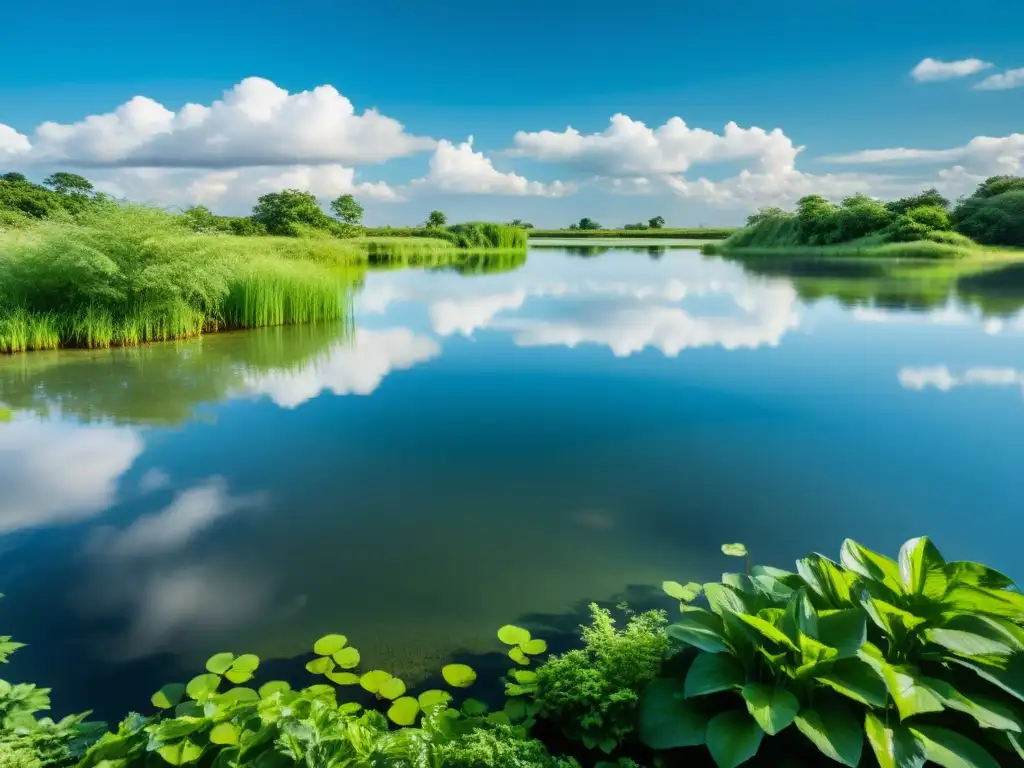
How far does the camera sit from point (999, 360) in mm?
8273

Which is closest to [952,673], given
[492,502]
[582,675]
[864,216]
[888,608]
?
[888,608]

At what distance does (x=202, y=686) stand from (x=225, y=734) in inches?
27.5

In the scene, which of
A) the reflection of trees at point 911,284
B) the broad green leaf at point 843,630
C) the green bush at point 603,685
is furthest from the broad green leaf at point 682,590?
the reflection of trees at point 911,284

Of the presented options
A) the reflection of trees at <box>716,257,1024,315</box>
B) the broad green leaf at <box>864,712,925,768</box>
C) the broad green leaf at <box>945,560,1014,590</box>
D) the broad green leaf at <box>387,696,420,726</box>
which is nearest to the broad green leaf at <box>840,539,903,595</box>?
the broad green leaf at <box>945,560,1014,590</box>

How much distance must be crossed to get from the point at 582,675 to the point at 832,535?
201 centimetres

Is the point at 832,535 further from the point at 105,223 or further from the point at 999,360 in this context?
the point at 105,223

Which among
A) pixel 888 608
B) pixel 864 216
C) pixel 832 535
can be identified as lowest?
pixel 832 535

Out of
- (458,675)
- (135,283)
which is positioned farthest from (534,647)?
(135,283)

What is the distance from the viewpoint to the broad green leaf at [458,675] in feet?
7.89

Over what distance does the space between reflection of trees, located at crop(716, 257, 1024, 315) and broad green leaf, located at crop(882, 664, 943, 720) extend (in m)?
13.0

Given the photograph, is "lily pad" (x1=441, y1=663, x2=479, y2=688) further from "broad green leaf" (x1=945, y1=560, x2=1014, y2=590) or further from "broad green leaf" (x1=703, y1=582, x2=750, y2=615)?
"broad green leaf" (x1=945, y1=560, x2=1014, y2=590)

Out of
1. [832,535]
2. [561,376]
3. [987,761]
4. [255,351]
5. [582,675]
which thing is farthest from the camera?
[255,351]

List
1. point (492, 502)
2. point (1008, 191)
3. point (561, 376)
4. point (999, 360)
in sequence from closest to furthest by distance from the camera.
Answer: point (492, 502)
point (561, 376)
point (999, 360)
point (1008, 191)

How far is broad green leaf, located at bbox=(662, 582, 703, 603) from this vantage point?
277cm
